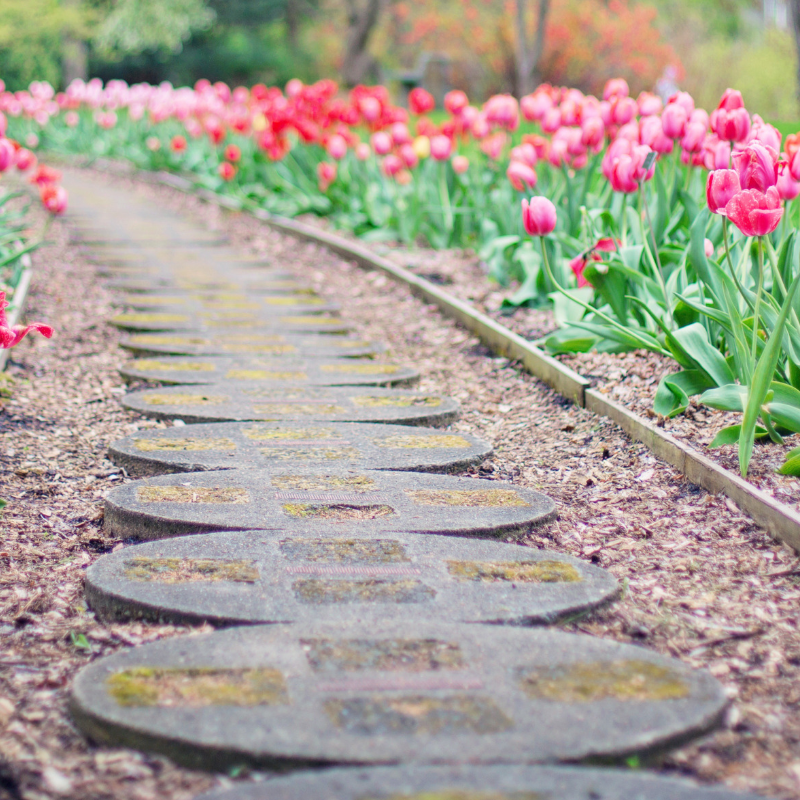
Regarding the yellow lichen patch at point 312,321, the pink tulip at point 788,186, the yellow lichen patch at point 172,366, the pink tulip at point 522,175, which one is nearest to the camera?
the pink tulip at point 788,186

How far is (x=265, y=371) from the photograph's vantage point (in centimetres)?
386

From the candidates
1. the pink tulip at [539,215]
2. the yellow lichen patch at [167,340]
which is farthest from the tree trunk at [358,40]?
the pink tulip at [539,215]

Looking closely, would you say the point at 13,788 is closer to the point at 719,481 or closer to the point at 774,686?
the point at 774,686

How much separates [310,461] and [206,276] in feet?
11.1

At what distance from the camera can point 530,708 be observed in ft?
5.19

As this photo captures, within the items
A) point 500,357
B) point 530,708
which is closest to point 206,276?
point 500,357

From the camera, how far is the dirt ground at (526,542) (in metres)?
1.49

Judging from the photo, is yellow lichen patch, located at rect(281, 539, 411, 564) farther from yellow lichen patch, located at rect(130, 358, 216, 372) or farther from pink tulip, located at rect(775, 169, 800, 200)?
yellow lichen patch, located at rect(130, 358, 216, 372)

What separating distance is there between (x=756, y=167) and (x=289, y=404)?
1.80 metres

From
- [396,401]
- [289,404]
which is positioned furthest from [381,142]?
[289,404]

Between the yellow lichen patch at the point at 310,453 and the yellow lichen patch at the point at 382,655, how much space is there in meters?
1.11

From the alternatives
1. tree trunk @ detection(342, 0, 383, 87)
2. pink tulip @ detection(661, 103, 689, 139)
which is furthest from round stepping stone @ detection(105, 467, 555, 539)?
tree trunk @ detection(342, 0, 383, 87)

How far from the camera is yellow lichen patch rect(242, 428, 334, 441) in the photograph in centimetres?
305

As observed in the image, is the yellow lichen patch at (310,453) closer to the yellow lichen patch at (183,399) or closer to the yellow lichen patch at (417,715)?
the yellow lichen patch at (183,399)
